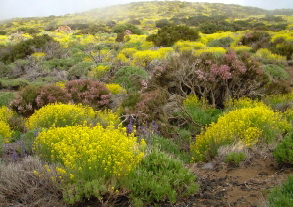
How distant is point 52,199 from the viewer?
3514 mm

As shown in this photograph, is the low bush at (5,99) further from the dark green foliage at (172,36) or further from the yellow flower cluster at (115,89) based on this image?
the dark green foliage at (172,36)

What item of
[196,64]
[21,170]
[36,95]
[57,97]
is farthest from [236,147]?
[36,95]

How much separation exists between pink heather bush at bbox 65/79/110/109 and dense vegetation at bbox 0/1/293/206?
0.12ft

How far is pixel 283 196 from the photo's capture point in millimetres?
2910

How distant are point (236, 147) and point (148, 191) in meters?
2.24

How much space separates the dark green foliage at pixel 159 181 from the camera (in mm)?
3457

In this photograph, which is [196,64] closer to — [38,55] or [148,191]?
[148,191]

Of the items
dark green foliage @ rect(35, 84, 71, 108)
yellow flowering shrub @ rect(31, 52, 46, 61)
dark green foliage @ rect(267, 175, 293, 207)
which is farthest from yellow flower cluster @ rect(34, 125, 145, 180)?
yellow flowering shrub @ rect(31, 52, 46, 61)

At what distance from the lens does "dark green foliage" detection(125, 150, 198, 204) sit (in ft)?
11.3

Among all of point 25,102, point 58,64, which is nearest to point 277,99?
point 25,102

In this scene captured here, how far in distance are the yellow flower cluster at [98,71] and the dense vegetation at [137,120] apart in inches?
2.0

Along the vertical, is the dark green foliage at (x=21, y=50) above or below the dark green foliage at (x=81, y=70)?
above

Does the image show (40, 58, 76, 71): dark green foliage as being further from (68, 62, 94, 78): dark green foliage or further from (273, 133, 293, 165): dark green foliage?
(273, 133, 293, 165): dark green foliage

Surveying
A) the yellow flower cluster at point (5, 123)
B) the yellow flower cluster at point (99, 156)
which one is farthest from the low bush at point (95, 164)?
the yellow flower cluster at point (5, 123)
